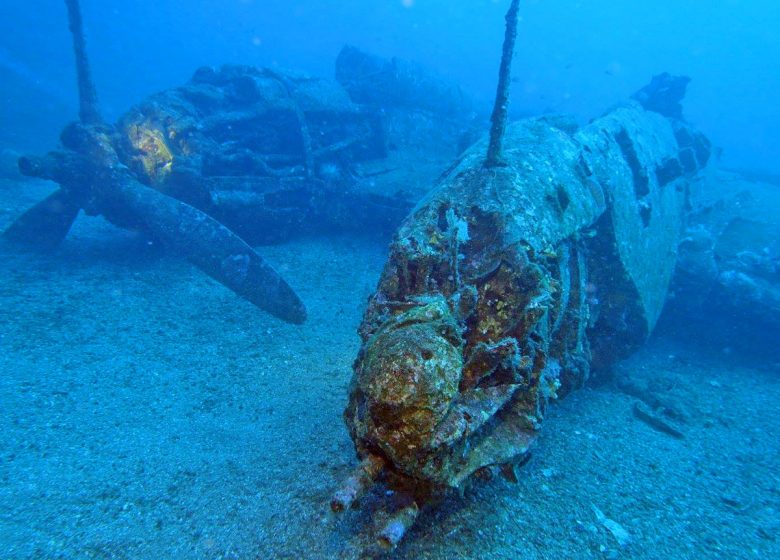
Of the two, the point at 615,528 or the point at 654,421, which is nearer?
the point at 615,528

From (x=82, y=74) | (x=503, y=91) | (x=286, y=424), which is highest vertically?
(x=503, y=91)

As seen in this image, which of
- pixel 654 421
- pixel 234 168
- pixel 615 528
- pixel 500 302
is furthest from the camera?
pixel 234 168

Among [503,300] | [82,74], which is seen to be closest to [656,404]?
[503,300]

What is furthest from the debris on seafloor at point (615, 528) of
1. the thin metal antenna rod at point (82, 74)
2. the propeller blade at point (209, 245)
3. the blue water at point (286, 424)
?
the thin metal antenna rod at point (82, 74)

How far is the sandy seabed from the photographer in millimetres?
2975

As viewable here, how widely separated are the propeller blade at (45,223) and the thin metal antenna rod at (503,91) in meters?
8.05

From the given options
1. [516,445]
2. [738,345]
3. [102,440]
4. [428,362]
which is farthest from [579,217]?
[102,440]

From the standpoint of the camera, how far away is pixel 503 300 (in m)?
3.73

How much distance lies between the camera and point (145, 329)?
6055 millimetres

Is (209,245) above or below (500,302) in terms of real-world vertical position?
below

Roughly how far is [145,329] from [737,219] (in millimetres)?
14597

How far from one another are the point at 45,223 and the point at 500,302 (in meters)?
8.93

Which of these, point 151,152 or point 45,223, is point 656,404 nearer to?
point 151,152

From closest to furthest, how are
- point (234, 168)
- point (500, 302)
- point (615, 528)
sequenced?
1. point (615, 528)
2. point (500, 302)
3. point (234, 168)
